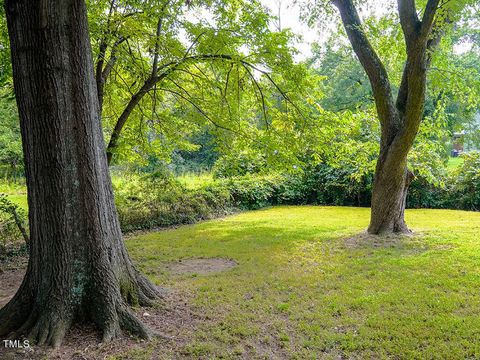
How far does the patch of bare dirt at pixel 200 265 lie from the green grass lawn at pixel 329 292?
0.58 ft

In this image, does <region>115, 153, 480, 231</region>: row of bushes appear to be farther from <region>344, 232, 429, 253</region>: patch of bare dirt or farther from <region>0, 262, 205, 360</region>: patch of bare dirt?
<region>0, 262, 205, 360</region>: patch of bare dirt

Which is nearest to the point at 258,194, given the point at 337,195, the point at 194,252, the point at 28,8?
the point at 337,195

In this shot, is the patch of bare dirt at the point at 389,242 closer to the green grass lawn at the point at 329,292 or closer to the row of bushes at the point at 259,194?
the green grass lawn at the point at 329,292

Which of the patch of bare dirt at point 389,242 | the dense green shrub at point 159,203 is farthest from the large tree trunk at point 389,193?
the dense green shrub at point 159,203

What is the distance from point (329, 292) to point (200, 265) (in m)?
2.21

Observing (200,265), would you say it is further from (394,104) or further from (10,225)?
(394,104)

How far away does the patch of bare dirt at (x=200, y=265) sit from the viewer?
536cm

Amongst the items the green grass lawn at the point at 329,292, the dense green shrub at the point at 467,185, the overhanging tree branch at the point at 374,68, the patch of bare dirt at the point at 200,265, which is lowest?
the green grass lawn at the point at 329,292

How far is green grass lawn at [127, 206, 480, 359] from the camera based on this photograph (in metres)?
3.08

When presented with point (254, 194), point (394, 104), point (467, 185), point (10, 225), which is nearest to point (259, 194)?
point (254, 194)

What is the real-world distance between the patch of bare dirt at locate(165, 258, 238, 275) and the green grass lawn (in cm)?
18

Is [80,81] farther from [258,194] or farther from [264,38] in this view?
[258,194]

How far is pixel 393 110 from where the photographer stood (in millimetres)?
6730

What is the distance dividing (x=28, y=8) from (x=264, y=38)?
4337 mm
